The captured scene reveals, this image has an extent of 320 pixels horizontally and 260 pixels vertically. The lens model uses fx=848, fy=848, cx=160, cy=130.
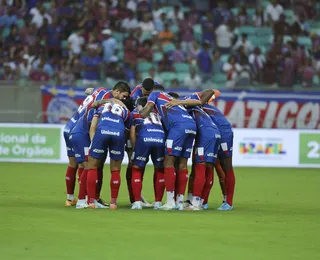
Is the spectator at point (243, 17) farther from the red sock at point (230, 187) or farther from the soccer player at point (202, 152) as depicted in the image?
the red sock at point (230, 187)

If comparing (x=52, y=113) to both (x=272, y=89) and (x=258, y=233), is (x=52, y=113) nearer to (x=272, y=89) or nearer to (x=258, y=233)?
(x=272, y=89)

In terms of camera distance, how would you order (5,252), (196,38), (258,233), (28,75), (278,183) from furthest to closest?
(196,38) < (28,75) < (278,183) < (258,233) < (5,252)

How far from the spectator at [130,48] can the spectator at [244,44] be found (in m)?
3.17

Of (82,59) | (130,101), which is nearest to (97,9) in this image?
(82,59)

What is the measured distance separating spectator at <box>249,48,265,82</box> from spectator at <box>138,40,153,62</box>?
3.16 m

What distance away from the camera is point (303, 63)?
26203 mm

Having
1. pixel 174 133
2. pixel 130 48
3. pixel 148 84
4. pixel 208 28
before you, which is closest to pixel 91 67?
pixel 130 48

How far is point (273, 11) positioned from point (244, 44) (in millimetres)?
1949

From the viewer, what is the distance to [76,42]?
27.1m

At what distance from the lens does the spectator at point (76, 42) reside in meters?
26.8

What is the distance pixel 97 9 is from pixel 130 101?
49.0ft

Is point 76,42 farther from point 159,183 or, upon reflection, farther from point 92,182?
point 92,182

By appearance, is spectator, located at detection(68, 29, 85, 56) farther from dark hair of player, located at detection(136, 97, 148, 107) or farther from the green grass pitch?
dark hair of player, located at detection(136, 97, 148, 107)

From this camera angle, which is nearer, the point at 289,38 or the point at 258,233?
the point at 258,233
